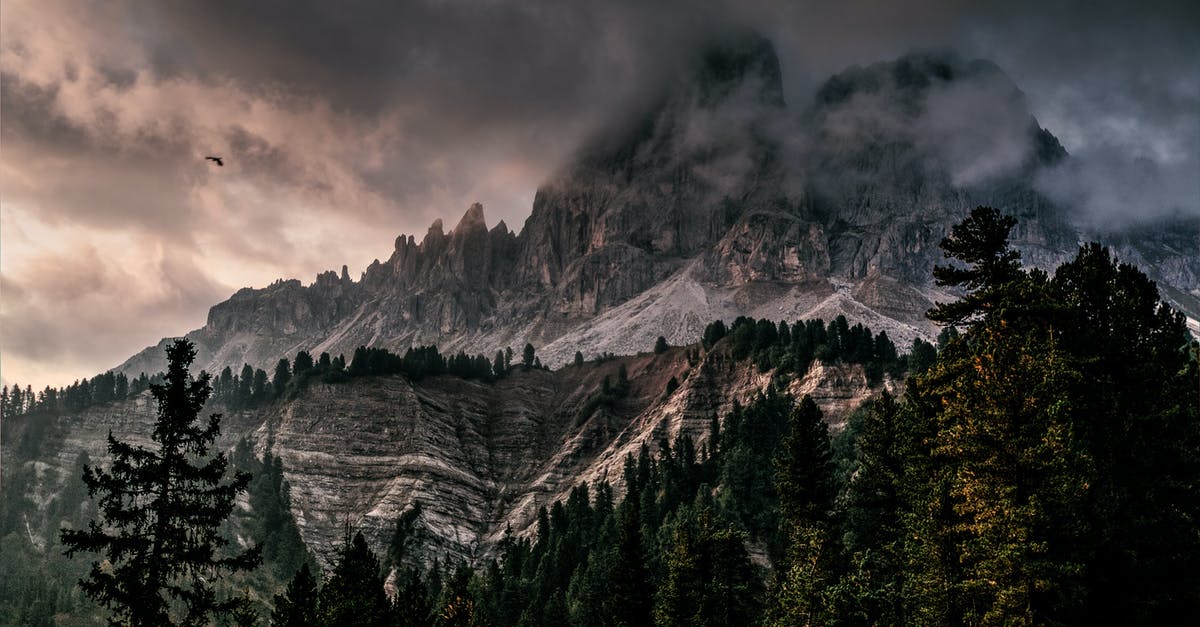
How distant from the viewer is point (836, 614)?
38156 mm

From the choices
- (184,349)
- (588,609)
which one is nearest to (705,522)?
(184,349)

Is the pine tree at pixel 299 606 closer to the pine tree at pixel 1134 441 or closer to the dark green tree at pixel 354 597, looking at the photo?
Answer: the dark green tree at pixel 354 597

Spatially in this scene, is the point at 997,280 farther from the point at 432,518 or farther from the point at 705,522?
the point at 432,518

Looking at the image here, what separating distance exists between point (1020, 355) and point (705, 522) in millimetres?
25246

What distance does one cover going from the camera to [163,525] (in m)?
26.3

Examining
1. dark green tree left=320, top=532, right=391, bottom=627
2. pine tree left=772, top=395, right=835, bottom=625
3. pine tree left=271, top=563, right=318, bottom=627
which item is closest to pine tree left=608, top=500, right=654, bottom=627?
pine tree left=772, top=395, right=835, bottom=625

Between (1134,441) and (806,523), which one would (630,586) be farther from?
(1134,441)

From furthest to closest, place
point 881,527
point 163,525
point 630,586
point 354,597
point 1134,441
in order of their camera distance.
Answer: point 630,586 < point 881,527 < point 354,597 < point 1134,441 < point 163,525

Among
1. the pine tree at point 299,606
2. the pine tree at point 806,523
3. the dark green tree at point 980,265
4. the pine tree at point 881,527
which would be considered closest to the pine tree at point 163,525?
the pine tree at point 299,606

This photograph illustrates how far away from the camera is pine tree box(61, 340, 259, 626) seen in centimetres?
2525

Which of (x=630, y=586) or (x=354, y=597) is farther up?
(x=354, y=597)

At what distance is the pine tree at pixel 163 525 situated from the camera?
25250 mm

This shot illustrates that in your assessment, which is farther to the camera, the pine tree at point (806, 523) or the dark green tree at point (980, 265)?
the pine tree at point (806, 523)

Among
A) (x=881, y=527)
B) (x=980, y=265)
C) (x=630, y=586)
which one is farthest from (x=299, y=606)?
(x=980, y=265)
